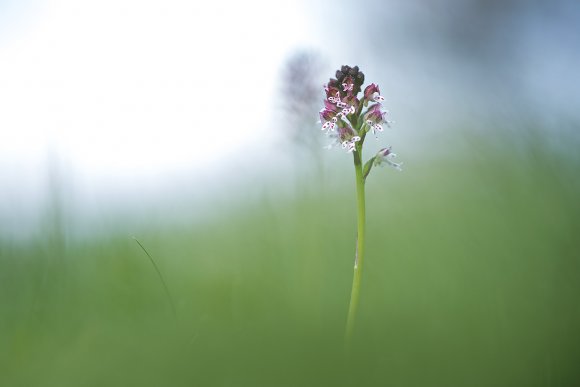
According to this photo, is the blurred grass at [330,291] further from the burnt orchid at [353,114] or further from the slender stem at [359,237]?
the burnt orchid at [353,114]

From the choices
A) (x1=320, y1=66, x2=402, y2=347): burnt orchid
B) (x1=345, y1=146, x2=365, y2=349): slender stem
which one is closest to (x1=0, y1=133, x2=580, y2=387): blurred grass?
(x1=345, y1=146, x2=365, y2=349): slender stem

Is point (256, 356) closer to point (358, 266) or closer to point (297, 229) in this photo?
point (358, 266)

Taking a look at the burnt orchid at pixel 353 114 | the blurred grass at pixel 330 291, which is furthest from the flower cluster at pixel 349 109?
the blurred grass at pixel 330 291

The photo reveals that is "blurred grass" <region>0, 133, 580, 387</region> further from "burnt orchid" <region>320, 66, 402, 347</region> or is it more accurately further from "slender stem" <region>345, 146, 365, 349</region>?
"burnt orchid" <region>320, 66, 402, 347</region>

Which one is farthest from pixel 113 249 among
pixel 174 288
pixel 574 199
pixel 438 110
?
pixel 574 199

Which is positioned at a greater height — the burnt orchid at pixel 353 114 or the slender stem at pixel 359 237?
the burnt orchid at pixel 353 114

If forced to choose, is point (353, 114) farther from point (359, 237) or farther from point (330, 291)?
point (330, 291)
